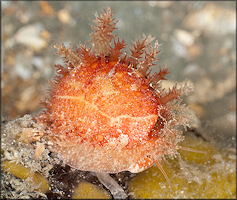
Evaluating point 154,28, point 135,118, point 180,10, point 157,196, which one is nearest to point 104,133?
point 135,118

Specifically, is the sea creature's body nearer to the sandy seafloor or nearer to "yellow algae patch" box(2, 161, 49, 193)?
"yellow algae patch" box(2, 161, 49, 193)

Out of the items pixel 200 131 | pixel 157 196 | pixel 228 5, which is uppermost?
pixel 228 5

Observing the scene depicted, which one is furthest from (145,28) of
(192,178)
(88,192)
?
(88,192)

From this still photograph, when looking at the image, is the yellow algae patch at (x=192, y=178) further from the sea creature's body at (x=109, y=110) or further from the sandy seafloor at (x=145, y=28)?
the sandy seafloor at (x=145, y=28)

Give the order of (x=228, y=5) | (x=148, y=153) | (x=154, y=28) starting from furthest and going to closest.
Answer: (x=228, y=5), (x=154, y=28), (x=148, y=153)

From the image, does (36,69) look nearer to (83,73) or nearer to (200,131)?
(83,73)

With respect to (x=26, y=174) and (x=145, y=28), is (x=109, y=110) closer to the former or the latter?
(x=26, y=174)
